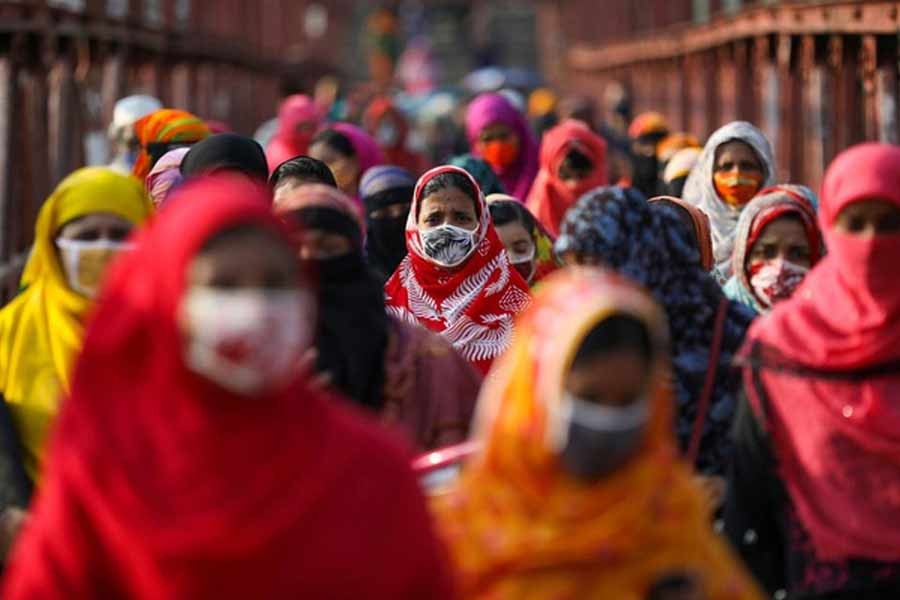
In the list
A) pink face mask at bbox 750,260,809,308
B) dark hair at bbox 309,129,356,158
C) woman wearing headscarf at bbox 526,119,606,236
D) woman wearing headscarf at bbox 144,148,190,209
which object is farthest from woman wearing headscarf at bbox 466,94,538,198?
pink face mask at bbox 750,260,809,308

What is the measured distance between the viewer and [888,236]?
5102mm

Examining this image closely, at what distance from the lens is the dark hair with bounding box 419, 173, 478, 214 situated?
7.45 metres

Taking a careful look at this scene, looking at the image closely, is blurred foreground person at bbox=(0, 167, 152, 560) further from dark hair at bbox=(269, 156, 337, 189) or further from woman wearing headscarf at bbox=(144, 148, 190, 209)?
dark hair at bbox=(269, 156, 337, 189)

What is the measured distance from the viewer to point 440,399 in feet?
17.0

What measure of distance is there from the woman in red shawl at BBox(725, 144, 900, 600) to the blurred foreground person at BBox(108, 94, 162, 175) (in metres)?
5.83

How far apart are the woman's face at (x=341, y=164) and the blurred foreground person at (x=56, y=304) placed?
198 inches

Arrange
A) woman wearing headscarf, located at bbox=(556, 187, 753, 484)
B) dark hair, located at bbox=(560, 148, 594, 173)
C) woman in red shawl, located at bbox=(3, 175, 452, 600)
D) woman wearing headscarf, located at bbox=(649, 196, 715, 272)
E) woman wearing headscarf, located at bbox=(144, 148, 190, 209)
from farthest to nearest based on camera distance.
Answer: dark hair, located at bbox=(560, 148, 594, 173) → woman wearing headscarf, located at bbox=(144, 148, 190, 209) → woman wearing headscarf, located at bbox=(649, 196, 715, 272) → woman wearing headscarf, located at bbox=(556, 187, 753, 484) → woman in red shawl, located at bbox=(3, 175, 452, 600)

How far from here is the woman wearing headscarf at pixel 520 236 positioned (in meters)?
8.59

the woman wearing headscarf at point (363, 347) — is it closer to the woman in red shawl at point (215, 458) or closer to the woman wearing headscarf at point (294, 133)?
the woman in red shawl at point (215, 458)

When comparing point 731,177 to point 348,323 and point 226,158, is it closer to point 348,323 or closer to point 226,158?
point 226,158

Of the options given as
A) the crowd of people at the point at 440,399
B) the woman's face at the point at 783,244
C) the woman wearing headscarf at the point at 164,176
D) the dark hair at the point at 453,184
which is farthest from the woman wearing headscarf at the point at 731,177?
the woman's face at the point at 783,244

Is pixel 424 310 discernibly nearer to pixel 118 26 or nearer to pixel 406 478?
pixel 406 478

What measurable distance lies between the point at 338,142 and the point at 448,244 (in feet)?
10.8

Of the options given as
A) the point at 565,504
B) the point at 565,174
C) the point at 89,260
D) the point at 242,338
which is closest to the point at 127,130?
the point at 565,174
